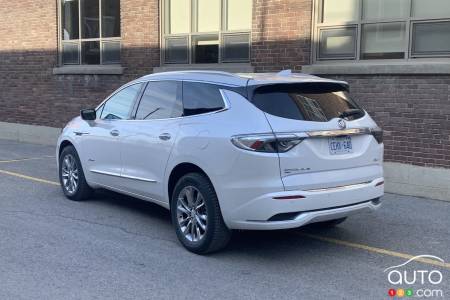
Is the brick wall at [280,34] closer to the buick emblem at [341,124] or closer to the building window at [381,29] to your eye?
the building window at [381,29]

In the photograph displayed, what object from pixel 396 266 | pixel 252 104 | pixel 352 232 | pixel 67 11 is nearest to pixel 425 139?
pixel 352 232

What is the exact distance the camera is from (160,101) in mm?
6258

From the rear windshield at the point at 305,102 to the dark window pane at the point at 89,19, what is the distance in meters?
9.74

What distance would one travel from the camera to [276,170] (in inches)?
189

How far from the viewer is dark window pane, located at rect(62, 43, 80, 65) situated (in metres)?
14.6

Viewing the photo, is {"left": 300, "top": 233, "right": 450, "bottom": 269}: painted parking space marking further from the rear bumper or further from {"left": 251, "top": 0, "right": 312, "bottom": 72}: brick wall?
{"left": 251, "top": 0, "right": 312, "bottom": 72}: brick wall

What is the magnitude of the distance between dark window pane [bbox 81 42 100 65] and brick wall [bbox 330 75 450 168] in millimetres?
7321

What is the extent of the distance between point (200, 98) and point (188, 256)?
62.8 inches

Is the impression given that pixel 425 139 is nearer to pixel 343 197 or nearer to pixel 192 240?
pixel 343 197

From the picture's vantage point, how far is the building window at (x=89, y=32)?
1362 cm

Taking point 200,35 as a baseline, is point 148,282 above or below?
below

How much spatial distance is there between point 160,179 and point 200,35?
6.60 metres

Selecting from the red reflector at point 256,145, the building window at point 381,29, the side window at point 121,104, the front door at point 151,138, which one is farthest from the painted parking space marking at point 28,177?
the red reflector at point 256,145

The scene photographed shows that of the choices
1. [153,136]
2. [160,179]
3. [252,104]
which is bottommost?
[160,179]
